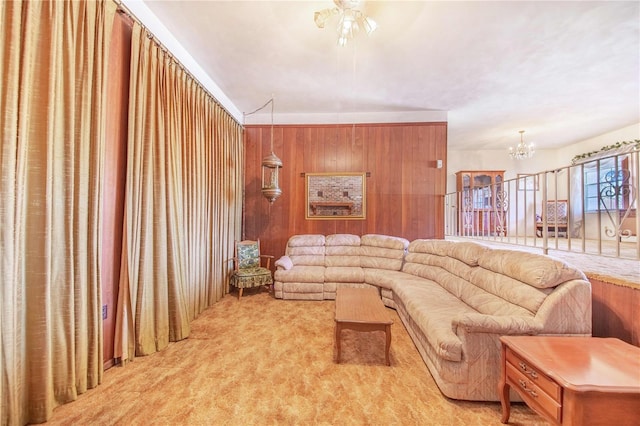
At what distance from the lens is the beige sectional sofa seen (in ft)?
5.56

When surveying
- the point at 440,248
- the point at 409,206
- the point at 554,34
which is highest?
the point at 554,34

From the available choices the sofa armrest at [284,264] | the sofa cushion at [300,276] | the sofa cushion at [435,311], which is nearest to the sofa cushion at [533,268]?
the sofa cushion at [435,311]

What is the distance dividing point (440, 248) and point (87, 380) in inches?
151

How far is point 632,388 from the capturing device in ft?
3.46

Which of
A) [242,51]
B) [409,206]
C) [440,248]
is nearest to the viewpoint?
[242,51]

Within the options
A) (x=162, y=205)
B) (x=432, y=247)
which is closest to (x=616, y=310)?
(x=432, y=247)

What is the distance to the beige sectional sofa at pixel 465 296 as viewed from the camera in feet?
5.56

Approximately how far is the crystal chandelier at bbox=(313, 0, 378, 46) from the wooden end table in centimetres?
265

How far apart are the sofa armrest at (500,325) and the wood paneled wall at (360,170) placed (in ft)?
9.61

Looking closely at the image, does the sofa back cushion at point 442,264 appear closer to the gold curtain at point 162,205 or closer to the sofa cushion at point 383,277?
the sofa cushion at point 383,277

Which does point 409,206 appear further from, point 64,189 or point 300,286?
point 64,189

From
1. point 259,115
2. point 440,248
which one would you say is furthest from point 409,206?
point 259,115

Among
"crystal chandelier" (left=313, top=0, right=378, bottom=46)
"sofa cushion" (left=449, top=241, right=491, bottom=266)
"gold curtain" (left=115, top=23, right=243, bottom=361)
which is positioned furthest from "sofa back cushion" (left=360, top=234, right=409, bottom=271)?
"crystal chandelier" (left=313, top=0, right=378, bottom=46)

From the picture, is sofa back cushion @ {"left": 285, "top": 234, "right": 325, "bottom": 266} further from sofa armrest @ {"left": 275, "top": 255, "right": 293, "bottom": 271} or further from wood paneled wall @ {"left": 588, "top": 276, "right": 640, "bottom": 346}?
wood paneled wall @ {"left": 588, "top": 276, "right": 640, "bottom": 346}
